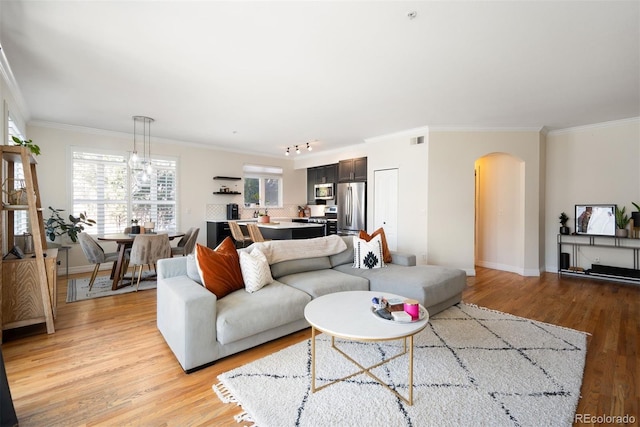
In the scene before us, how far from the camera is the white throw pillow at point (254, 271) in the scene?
9.13ft

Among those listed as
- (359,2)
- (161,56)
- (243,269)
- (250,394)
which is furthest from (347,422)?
(161,56)

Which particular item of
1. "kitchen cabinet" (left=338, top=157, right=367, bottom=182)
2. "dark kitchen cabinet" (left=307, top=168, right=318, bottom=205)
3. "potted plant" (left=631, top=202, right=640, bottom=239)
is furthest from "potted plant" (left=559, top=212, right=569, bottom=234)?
"dark kitchen cabinet" (left=307, top=168, right=318, bottom=205)

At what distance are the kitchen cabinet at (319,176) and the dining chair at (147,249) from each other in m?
4.40

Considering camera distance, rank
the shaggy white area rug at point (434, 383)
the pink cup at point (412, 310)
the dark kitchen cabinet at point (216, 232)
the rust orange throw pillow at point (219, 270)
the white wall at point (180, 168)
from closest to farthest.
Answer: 1. the shaggy white area rug at point (434, 383)
2. the pink cup at point (412, 310)
3. the rust orange throw pillow at point (219, 270)
4. the white wall at point (180, 168)
5. the dark kitchen cabinet at point (216, 232)

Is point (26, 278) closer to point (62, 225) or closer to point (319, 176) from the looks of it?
point (62, 225)

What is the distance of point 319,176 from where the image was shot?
8078mm

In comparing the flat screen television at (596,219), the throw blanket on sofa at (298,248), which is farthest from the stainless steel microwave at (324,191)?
the flat screen television at (596,219)

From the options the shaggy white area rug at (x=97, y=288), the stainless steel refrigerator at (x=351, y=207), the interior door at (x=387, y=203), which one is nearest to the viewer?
the shaggy white area rug at (x=97, y=288)

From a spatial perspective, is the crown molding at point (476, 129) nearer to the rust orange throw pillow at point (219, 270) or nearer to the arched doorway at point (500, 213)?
the arched doorway at point (500, 213)

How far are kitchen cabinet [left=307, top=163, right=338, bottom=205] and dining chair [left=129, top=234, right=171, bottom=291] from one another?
4.40 meters

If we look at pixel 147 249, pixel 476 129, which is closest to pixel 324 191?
pixel 476 129

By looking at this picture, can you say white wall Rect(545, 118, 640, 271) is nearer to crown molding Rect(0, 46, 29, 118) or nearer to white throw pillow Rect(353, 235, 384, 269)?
white throw pillow Rect(353, 235, 384, 269)

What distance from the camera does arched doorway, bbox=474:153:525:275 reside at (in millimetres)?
Result: 5480

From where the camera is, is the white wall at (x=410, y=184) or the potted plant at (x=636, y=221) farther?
the white wall at (x=410, y=184)
